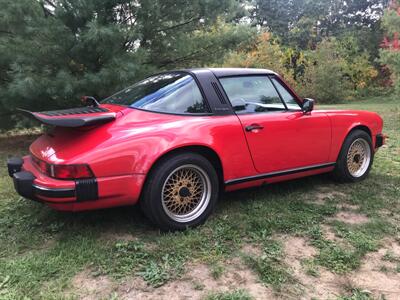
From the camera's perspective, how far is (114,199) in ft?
9.86

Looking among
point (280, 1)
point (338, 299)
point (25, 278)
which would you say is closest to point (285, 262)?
point (338, 299)

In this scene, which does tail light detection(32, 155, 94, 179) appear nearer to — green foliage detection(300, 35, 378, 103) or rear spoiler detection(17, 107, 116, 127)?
rear spoiler detection(17, 107, 116, 127)

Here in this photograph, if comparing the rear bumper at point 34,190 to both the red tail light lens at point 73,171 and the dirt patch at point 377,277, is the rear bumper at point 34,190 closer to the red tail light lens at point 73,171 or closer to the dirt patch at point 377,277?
the red tail light lens at point 73,171

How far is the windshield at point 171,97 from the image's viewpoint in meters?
3.48

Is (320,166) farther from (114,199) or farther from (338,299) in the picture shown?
(114,199)

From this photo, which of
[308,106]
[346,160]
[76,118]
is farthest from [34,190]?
[346,160]

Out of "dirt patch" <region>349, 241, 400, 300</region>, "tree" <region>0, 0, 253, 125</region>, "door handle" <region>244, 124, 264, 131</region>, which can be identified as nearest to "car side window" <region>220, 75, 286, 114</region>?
"door handle" <region>244, 124, 264, 131</region>

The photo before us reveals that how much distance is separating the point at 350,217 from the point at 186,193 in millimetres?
1563

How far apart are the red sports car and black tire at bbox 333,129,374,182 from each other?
2 cm

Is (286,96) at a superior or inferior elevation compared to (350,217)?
superior

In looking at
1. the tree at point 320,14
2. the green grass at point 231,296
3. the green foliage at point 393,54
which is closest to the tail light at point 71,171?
the green grass at point 231,296

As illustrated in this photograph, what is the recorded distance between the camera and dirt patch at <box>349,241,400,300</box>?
2.50 metres

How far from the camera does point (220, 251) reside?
2.95 metres

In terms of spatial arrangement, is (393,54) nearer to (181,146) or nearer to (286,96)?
(286,96)
